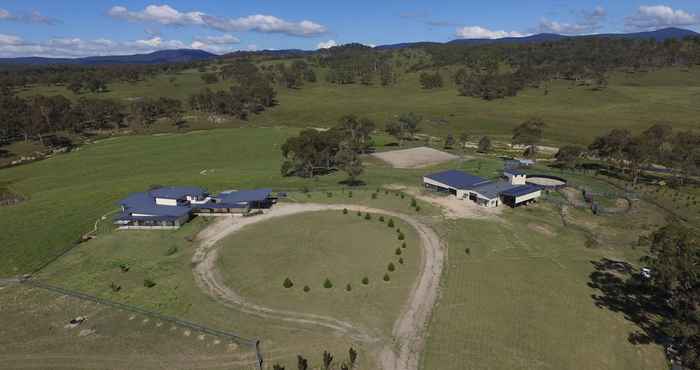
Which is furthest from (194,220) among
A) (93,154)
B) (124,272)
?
(93,154)

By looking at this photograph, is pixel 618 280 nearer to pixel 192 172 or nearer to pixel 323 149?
pixel 323 149

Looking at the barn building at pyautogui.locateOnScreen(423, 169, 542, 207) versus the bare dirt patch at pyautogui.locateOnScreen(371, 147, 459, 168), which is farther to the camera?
the bare dirt patch at pyautogui.locateOnScreen(371, 147, 459, 168)

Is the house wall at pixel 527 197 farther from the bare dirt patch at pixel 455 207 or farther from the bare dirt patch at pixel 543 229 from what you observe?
the bare dirt patch at pixel 543 229

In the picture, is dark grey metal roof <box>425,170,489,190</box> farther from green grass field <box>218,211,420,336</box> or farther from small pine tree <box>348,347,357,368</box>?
small pine tree <box>348,347,357,368</box>

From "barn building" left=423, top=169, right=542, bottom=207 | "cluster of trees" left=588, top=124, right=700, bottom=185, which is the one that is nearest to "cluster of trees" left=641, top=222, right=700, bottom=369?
"barn building" left=423, top=169, right=542, bottom=207

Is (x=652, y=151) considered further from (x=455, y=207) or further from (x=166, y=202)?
(x=166, y=202)

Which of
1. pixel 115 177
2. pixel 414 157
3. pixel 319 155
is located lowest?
pixel 115 177

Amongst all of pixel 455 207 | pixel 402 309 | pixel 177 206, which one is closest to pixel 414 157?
pixel 455 207
